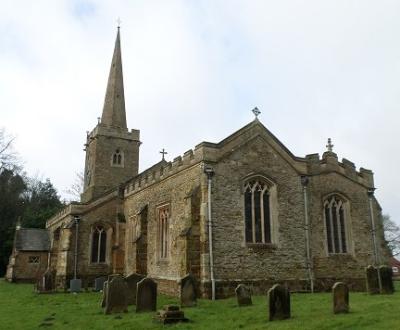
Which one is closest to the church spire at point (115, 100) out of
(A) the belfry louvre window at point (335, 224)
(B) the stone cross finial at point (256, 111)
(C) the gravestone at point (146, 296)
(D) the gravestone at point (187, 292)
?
(B) the stone cross finial at point (256, 111)

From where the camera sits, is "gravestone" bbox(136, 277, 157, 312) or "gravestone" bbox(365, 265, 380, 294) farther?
"gravestone" bbox(365, 265, 380, 294)

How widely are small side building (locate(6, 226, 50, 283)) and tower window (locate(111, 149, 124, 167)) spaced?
29.5 ft

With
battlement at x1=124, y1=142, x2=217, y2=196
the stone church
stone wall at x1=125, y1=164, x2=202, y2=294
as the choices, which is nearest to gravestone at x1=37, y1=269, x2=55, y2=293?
the stone church

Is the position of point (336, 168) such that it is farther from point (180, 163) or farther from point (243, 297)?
point (243, 297)

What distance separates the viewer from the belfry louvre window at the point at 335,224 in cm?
1897

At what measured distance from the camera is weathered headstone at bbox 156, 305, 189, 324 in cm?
998

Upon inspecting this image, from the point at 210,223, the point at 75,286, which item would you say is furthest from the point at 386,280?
the point at 75,286

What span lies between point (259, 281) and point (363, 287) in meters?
5.95

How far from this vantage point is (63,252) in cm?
2419

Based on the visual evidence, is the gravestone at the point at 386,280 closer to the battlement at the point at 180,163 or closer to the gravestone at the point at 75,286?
the battlement at the point at 180,163

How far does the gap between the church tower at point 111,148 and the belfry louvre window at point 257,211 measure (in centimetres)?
1651

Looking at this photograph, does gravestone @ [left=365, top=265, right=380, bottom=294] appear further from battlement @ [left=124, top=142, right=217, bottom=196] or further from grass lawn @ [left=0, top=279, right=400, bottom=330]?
battlement @ [left=124, top=142, right=217, bottom=196]

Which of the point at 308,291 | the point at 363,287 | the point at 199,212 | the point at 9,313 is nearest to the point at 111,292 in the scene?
the point at 9,313

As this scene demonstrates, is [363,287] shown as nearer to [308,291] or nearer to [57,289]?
[308,291]
